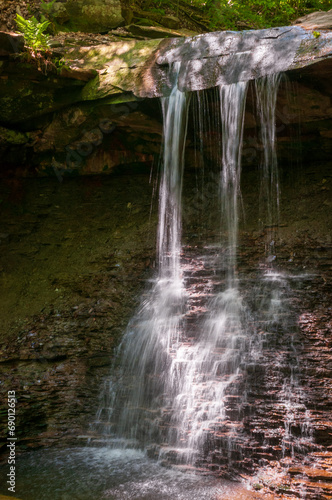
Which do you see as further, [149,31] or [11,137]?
[149,31]

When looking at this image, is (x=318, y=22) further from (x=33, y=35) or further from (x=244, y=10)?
(x=33, y=35)

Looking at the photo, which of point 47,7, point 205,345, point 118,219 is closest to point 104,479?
point 205,345

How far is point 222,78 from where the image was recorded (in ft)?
15.6

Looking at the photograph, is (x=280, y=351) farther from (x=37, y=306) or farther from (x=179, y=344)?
(x=37, y=306)

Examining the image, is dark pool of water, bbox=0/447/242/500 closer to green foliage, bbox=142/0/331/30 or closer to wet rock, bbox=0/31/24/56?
wet rock, bbox=0/31/24/56

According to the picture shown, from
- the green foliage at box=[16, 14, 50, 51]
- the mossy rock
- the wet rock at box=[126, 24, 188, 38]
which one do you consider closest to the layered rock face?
the mossy rock

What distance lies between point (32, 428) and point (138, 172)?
12.9 ft

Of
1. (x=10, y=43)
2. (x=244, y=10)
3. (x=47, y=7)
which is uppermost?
(x=244, y=10)

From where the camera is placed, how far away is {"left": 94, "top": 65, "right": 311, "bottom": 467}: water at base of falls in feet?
11.4

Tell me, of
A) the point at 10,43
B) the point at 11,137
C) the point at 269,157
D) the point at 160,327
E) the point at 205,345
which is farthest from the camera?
the point at 269,157

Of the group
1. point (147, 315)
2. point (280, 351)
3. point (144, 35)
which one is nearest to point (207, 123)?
point (144, 35)

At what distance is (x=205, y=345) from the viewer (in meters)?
4.09

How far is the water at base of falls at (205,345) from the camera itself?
346 cm

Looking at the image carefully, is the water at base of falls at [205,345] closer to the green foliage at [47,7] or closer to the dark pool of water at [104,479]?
the dark pool of water at [104,479]
